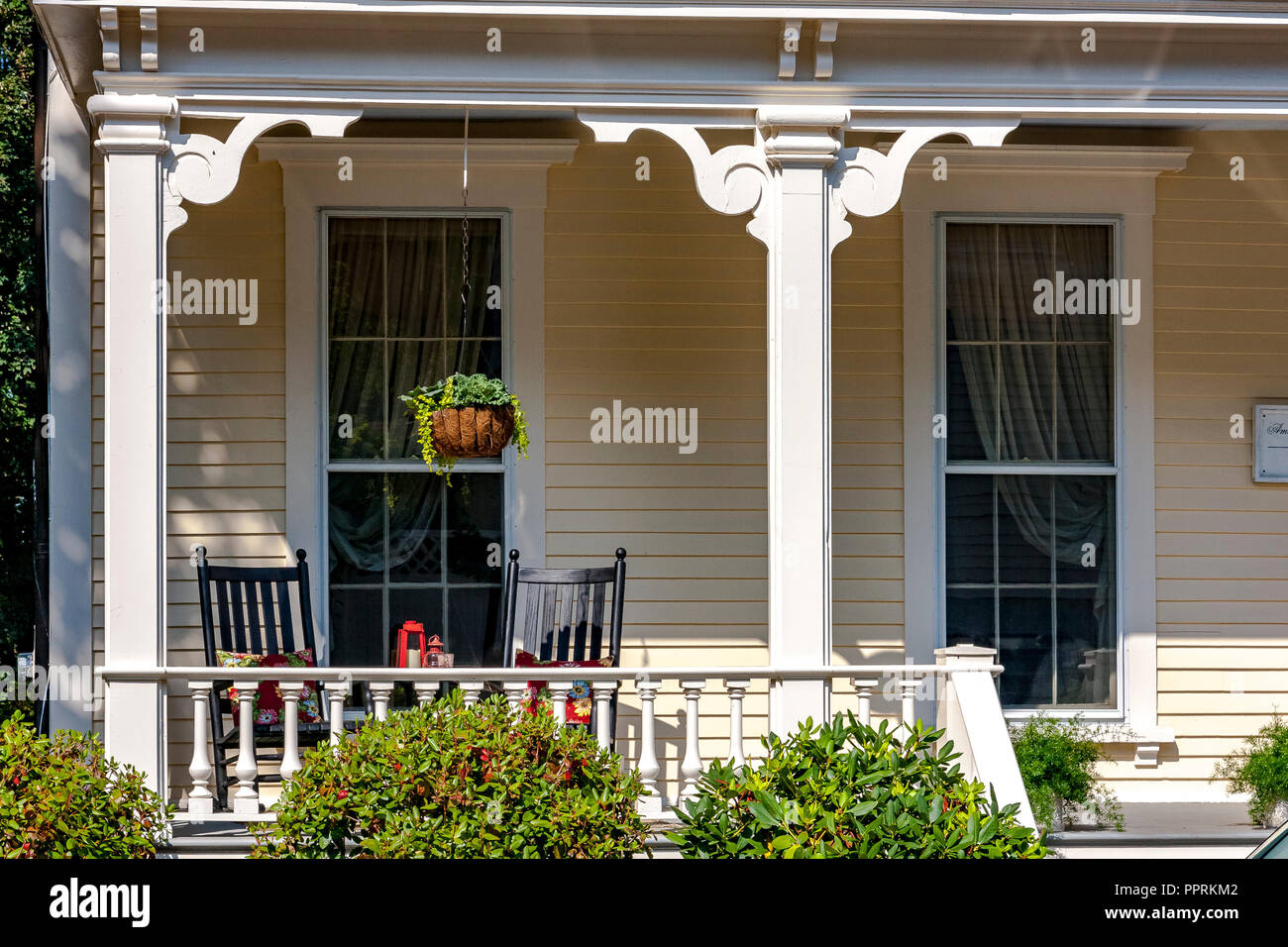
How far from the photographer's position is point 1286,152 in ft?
20.9

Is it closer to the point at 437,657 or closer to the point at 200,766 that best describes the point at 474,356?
the point at 437,657

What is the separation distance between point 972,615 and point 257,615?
3261 mm

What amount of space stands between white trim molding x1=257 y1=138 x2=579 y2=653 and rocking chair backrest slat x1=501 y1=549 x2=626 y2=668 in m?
0.26

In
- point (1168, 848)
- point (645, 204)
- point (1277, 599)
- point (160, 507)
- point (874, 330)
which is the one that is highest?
point (645, 204)

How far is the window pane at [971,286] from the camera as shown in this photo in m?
6.26

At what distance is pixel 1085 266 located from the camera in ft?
20.6

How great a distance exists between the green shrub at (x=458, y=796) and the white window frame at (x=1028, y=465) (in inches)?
113

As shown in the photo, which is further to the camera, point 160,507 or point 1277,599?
point 1277,599

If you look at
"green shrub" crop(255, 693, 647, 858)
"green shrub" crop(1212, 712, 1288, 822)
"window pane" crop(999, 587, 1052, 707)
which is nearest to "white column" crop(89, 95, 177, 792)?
"green shrub" crop(255, 693, 647, 858)
